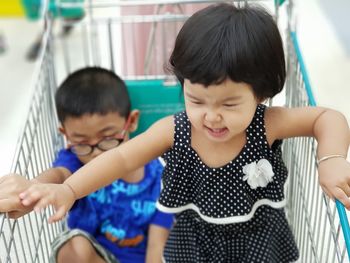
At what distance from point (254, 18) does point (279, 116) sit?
0.62 ft

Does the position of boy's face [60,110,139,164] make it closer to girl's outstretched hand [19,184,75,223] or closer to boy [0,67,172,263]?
boy [0,67,172,263]

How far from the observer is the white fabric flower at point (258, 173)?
103cm

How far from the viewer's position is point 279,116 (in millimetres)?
1031

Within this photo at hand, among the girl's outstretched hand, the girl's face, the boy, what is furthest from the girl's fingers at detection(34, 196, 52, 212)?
the boy

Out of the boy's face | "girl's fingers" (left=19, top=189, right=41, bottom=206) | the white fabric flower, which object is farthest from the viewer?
the boy's face

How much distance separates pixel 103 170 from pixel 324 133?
14.5 inches

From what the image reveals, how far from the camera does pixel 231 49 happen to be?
89cm

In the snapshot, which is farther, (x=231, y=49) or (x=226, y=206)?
(x=226, y=206)

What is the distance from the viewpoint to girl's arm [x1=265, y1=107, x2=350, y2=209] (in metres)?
0.90

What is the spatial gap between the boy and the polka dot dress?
177mm

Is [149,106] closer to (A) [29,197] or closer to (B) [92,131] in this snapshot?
(B) [92,131]

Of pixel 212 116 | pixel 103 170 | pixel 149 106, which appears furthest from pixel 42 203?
pixel 149 106

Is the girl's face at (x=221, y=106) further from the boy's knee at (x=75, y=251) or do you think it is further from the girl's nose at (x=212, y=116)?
the boy's knee at (x=75, y=251)

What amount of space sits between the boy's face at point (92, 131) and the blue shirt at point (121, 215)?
0.05 meters
